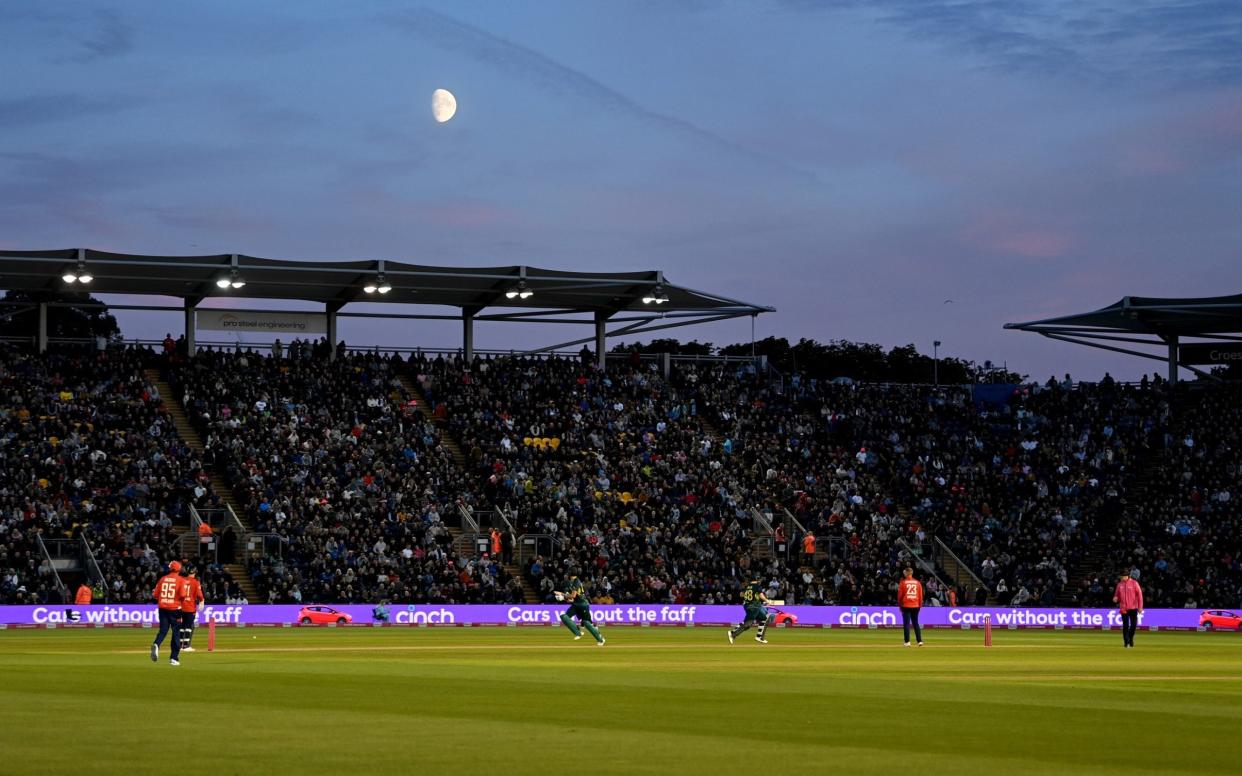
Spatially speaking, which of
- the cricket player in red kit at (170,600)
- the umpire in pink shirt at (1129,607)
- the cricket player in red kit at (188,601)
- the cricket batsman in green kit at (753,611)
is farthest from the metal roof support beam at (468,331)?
the cricket player in red kit at (170,600)

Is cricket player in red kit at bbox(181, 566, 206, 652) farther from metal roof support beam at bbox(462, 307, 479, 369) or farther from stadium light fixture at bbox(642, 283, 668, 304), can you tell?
metal roof support beam at bbox(462, 307, 479, 369)

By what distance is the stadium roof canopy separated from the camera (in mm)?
72125

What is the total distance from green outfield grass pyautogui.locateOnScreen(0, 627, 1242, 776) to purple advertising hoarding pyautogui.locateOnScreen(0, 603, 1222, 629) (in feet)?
80.2

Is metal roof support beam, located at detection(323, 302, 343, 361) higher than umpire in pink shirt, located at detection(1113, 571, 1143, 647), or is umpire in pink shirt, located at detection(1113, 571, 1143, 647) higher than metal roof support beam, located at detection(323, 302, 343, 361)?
metal roof support beam, located at detection(323, 302, 343, 361)

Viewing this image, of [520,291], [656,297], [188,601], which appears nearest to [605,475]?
[520,291]

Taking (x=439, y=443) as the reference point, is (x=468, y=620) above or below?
below

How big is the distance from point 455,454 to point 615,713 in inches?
2238

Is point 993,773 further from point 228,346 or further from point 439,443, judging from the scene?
point 228,346

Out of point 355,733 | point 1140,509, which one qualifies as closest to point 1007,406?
point 1140,509

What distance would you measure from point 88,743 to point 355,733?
2.54 meters

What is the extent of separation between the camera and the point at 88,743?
16203 millimetres

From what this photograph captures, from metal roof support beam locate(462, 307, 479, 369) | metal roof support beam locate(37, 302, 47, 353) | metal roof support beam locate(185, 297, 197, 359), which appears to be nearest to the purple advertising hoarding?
metal roof support beam locate(185, 297, 197, 359)

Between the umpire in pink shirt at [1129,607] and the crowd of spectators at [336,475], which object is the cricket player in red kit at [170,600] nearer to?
the umpire in pink shirt at [1129,607]

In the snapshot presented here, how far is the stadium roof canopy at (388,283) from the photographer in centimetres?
7212
